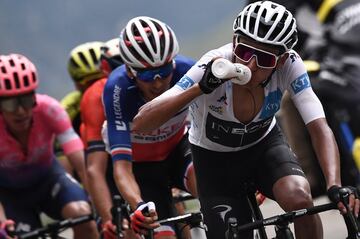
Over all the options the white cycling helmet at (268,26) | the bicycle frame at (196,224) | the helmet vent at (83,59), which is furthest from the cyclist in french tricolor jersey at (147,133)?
the helmet vent at (83,59)

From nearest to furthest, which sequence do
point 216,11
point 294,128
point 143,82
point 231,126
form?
point 231,126
point 143,82
point 294,128
point 216,11

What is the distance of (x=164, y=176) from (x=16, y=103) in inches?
55.9

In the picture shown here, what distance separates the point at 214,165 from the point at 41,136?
7.95 ft

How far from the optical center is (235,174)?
267 inches

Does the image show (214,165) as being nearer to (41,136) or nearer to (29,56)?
(41,136)

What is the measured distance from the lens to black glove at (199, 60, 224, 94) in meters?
5.85

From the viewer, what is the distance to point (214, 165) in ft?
22.6

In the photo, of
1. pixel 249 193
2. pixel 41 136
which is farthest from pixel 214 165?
pixel 41 136

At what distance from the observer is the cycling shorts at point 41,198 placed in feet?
29.0

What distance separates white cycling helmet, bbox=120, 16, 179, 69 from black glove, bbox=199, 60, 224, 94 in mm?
1384

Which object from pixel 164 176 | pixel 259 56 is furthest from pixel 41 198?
pixel 259 56

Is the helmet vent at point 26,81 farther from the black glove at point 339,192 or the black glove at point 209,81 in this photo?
the black glove at point 339,192

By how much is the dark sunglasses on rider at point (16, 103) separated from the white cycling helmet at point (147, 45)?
4.61 ft

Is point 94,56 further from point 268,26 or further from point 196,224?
point 268,26
